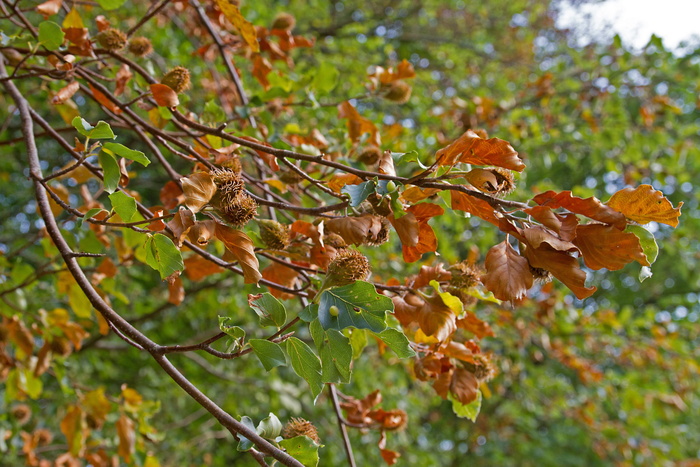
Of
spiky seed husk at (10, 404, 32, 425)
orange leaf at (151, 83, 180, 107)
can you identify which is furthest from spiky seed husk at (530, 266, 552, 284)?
spiky seed husk at (10, 404, 32, 425)

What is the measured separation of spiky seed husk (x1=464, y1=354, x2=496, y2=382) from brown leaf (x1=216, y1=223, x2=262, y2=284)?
1.76ft

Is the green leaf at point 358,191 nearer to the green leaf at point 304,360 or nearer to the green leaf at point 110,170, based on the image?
the green leaf at point 304,360

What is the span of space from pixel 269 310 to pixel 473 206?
1.13 ft

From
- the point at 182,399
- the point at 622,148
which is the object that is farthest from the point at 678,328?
the point at 182,399

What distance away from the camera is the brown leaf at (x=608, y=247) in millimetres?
715

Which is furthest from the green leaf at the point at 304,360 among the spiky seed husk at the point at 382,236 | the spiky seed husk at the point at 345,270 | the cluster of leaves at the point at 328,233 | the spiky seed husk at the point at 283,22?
the spiky seed husk at the point at 283,22

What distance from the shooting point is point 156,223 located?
873 mm

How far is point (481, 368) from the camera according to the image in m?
1.14

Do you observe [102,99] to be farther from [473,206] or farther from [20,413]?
[20,413]

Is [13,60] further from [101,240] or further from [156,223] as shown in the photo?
[156,223]

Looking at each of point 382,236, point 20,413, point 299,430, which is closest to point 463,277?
point 382,236

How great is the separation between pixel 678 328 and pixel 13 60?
4.92 metres

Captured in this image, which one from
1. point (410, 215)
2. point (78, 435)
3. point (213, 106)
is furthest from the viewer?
point (78, 435)

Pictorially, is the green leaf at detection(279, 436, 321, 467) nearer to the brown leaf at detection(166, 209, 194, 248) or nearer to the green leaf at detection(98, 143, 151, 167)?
the brown leaf at detection(166, 209, 194, 248)
